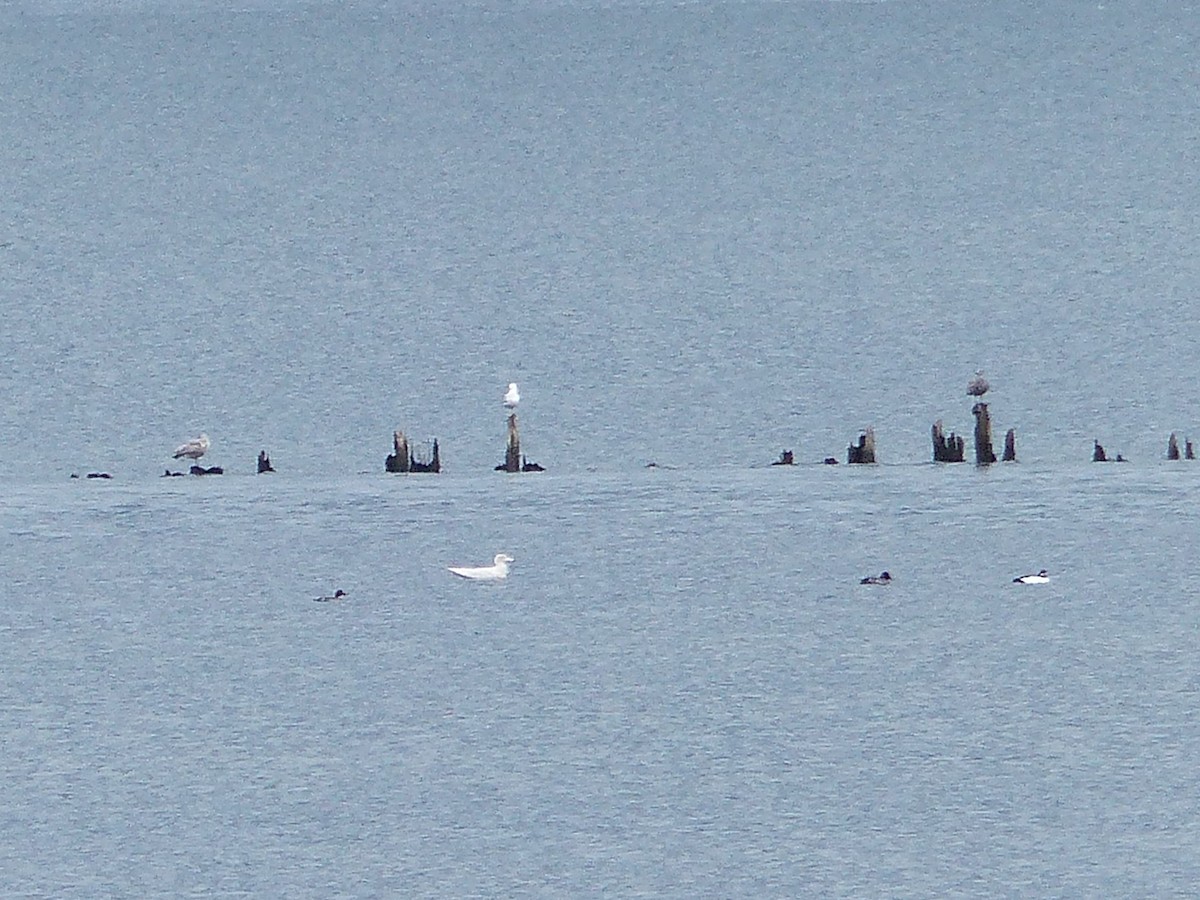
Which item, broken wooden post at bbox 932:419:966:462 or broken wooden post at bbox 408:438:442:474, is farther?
broken wooden post at bbox 408:438:442:474

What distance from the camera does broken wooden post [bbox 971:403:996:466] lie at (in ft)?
102

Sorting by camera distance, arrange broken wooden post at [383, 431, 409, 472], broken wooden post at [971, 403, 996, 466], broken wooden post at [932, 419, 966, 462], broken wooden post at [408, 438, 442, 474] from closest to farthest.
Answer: broken wooden post at [971, 403, 996, 466] → broken wooden post at [932, 419, 966, 462] → broken wooden post at [383, 431, 409, 472] → broken wooden post at [408, 438, 442, 474]

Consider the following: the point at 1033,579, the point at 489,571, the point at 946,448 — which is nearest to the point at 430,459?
the point at 946,448

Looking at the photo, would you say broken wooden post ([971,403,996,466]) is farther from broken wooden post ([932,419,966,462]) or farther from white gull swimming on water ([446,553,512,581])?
white gull swimming on water ([446,553,512,581])

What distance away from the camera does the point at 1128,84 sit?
104250 millimetres

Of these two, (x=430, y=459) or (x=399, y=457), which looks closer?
(x=399, y=457)

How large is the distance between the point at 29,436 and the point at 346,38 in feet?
267

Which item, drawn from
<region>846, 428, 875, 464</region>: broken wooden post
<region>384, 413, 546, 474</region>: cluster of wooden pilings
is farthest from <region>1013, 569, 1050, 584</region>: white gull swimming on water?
<region>384, 413, 546, 474</region>: cluster of wooden pilings

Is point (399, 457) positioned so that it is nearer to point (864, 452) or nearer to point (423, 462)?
point (864, 452)

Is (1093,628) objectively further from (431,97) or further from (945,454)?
(431,97)

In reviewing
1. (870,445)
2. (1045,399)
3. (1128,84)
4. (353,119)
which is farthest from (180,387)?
(1128,84)

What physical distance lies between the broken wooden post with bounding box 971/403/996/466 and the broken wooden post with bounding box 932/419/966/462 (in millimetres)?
252

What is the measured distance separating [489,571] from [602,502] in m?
6.92

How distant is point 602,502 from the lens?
34031 millimetres
